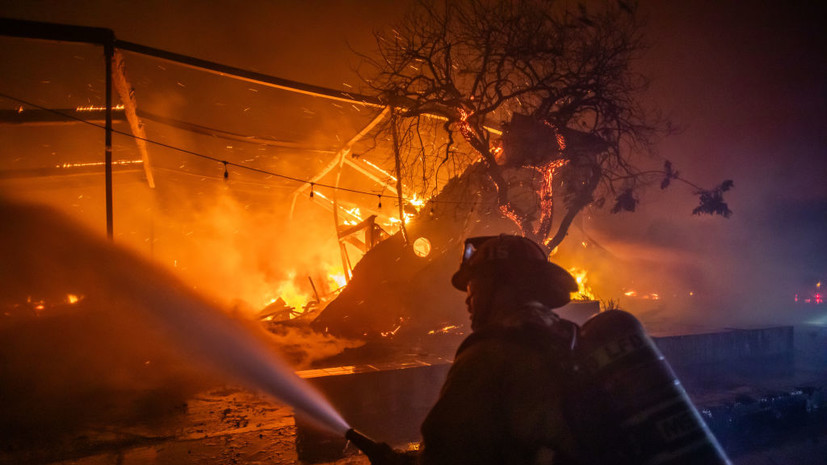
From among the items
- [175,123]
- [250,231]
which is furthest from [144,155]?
[250,231]

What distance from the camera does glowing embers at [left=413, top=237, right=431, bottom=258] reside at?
1277cm

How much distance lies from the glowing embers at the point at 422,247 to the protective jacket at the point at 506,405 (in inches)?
438

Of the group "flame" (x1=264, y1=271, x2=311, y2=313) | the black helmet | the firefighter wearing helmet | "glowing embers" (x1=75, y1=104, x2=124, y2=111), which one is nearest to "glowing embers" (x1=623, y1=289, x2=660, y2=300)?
"flame" (x1=264, y1=271, x2=311, y2=313)

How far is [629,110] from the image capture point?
10633mm

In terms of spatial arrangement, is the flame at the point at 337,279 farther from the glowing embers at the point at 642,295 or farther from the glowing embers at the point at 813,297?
the glowing embers at the point at 813,297

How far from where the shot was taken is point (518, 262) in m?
1.88

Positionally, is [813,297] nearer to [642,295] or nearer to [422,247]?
[642,295]

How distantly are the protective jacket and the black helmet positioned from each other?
1.02ft

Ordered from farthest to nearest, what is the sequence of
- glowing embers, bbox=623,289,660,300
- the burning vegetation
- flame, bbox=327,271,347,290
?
glowing embers, bbox=623,289,660,300 → flame, bbox=327,271,347,290 → the burning vegetation

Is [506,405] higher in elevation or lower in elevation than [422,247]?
lower

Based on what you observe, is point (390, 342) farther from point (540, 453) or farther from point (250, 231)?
point (250, 231)

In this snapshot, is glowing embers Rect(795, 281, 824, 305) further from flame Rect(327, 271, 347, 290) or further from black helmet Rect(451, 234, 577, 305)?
black helmet Rect(451, 234, 577, 305)

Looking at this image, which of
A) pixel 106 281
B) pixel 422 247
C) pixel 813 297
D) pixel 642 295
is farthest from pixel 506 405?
pixel 813 297

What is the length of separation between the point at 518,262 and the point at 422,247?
10.9 metres
